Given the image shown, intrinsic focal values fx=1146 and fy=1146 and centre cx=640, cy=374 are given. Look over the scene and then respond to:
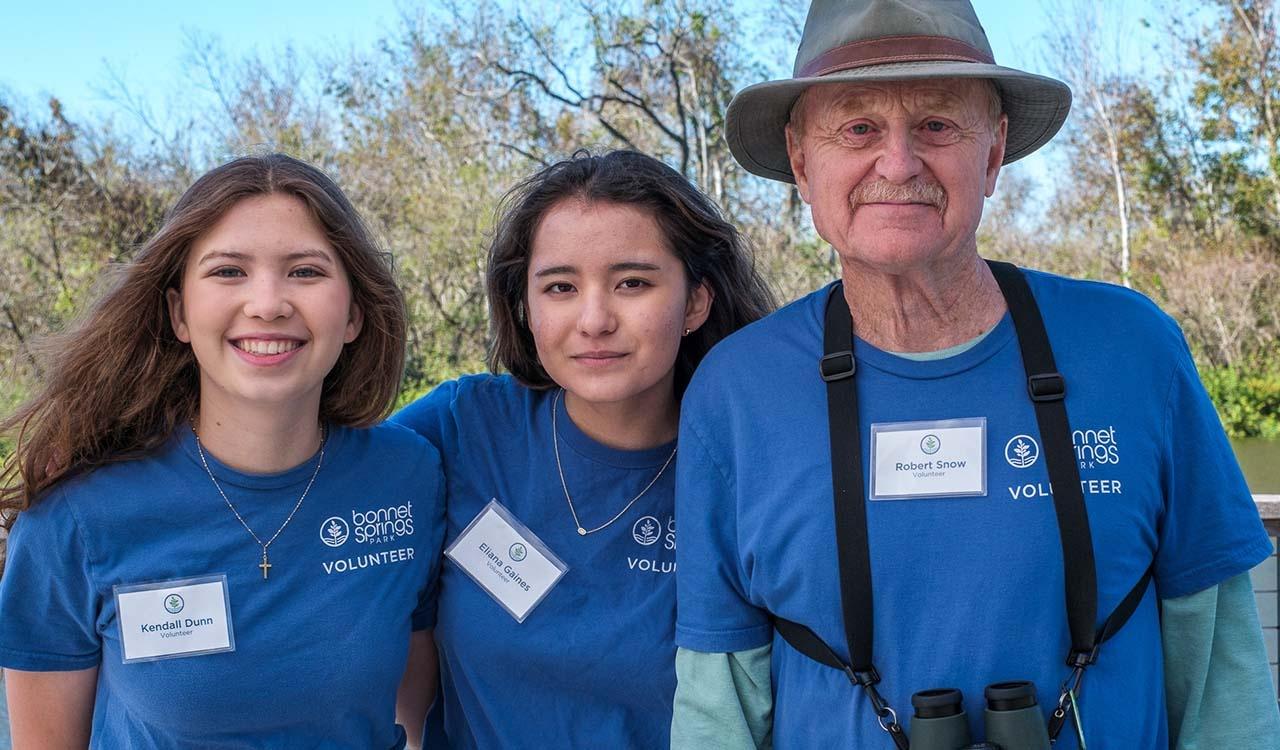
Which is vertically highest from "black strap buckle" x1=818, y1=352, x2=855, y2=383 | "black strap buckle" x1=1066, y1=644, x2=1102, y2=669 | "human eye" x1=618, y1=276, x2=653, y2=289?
"human eye" x1=618, y1=276, x2=653, y2=289

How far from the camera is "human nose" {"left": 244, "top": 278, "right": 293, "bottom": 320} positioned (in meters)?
1.93

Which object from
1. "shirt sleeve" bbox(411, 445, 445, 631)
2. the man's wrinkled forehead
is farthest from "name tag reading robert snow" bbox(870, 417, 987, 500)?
"shirt sleeve" bbox(411, 445, 445, 631)

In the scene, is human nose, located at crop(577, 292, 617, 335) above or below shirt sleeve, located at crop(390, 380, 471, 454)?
above

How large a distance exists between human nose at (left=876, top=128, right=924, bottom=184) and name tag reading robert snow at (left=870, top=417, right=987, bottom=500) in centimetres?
37

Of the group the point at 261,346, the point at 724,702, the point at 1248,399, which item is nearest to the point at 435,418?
the point at 261,346

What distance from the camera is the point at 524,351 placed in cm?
242

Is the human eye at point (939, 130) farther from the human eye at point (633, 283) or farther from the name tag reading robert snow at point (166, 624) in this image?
the name tag reading robert snow at point (166, 624)

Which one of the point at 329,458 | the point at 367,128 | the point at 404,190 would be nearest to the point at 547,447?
the point at 329,458

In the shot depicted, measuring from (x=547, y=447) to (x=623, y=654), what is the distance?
0.44 m

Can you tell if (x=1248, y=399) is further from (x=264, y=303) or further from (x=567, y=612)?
(x=264, y=303)

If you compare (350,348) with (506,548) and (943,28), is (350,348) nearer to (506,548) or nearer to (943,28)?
(506,548)

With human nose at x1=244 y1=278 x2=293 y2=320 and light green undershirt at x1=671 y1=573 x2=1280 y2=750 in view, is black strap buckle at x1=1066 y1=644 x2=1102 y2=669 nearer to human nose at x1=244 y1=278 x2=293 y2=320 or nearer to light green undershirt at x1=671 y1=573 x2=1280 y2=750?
light green undershirt at x1=671 y1=573 x2=1280 y2=750

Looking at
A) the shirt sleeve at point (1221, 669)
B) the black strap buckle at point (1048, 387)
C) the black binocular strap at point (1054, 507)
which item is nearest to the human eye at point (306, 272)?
the black binocular strap at point (1054, 507)

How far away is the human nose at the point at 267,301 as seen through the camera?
1.93m
